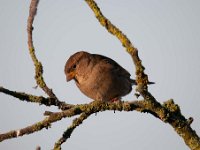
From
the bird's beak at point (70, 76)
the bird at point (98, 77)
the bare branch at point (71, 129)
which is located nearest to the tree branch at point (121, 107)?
A: the bare branch at point (71, 129)

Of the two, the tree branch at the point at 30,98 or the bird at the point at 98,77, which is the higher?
the bird at the point at 98,77

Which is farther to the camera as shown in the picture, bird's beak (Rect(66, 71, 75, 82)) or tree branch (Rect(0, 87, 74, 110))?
bird's beak (Rect(66, 71, 75, 82))

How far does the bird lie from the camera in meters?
7.07

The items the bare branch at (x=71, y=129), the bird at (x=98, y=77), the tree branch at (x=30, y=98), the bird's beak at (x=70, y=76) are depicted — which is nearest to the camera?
the tree branch at (x=30, y=98)

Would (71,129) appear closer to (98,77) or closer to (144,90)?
(144,90)

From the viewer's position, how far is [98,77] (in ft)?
23.6

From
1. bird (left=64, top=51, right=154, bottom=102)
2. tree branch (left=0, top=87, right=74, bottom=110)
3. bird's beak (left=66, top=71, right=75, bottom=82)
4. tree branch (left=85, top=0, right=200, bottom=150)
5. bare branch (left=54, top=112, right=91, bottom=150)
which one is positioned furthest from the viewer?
bird's beak (left=66, top=71, right=75, bottom=82)

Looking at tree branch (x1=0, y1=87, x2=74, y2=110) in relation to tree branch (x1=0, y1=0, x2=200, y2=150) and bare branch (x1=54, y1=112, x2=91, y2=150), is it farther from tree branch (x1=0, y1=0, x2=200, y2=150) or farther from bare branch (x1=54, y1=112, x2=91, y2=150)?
bare branch (x1=54, y1=112, x2=91, y2=150)

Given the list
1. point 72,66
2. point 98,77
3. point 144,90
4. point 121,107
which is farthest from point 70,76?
point 144,90

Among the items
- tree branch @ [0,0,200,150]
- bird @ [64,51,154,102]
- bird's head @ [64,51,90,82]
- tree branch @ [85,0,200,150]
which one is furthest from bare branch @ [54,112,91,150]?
bird's head @ [64,51,90,82]

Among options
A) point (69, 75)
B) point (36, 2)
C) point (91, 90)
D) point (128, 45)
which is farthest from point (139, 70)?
point (69, 75)

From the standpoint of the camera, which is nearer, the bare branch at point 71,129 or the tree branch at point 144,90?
the tree branch at point 144,90

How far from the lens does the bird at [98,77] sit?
7.07 meters

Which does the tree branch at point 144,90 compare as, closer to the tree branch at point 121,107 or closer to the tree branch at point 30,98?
the tree branch at point 121,107
